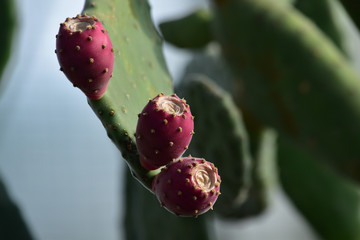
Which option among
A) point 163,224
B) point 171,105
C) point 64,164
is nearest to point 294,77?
point 163,224

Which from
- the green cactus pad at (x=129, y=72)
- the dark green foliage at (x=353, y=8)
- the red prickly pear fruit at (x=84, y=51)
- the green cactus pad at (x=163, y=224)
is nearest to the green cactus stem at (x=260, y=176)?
the green cactus pad at (x=163, y=224)

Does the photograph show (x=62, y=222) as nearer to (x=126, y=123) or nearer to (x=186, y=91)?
(x=186, y=91)

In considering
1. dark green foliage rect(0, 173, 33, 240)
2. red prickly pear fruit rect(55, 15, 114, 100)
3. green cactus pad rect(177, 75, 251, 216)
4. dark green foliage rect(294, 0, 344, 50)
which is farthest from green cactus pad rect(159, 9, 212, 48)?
red prickly pear fruit rect(55, 15, 114, 100)

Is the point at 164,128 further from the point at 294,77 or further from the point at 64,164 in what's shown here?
the point at 64,164

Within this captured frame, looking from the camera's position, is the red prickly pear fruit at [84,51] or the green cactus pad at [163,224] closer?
the red prickly pear fruit at [84,51]

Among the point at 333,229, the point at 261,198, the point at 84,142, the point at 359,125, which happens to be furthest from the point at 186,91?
the point at 84,142

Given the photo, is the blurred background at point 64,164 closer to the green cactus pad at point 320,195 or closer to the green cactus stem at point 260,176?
the green cactus pad at point 320,195

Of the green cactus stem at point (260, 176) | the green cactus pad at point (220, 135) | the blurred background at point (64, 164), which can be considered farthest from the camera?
the blurred background at point (64, 164)
